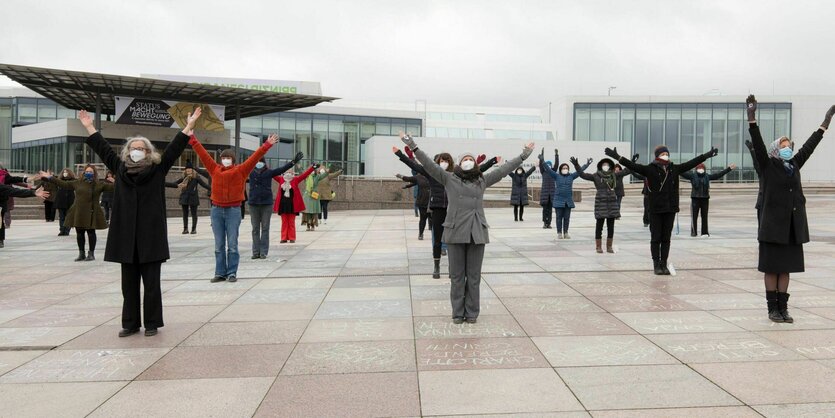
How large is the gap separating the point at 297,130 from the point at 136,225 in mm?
44454

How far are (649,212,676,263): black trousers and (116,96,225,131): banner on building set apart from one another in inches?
1150

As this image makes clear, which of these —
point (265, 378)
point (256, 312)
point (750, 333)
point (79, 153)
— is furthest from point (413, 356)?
point (79, 153)

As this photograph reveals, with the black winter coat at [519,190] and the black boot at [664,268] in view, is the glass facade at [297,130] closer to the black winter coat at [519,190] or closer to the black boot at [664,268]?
the black winter coat at [519,190]

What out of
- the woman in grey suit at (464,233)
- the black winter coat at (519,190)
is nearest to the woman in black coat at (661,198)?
the woman in grey suit at (464,233)

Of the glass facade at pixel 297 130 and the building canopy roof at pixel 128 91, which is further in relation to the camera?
the glass facade at pixel 297 130

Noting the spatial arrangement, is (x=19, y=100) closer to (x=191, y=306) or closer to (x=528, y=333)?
(x=191, y=306)

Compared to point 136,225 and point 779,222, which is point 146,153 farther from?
point 779,222

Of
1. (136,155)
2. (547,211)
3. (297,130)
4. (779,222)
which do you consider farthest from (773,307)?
(297,130)

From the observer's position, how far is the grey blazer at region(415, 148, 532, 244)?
19.1 ft

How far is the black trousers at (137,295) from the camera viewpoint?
17.8 ft

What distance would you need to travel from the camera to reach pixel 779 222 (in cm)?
570

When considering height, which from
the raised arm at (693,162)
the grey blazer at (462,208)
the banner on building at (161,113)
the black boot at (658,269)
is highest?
the banner on building at (161,113)

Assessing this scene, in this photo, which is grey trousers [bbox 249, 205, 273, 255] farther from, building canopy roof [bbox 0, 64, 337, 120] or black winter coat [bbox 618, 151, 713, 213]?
building canopy roof [bbox 0, 64, 337, 120]

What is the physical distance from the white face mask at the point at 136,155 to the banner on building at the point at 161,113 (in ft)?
96.5
